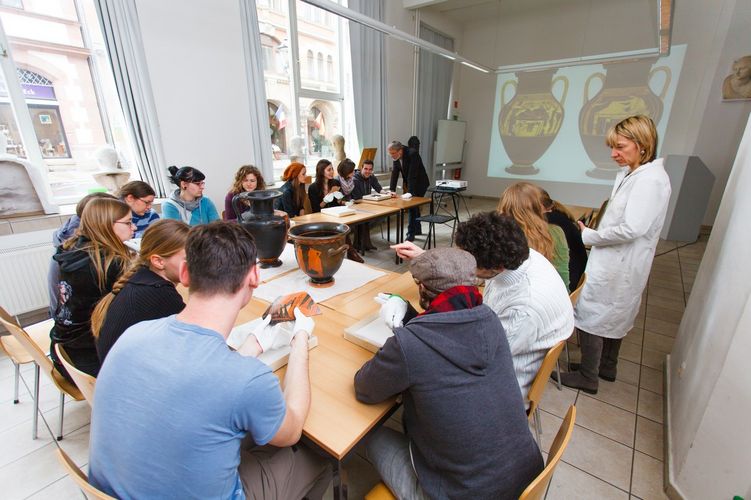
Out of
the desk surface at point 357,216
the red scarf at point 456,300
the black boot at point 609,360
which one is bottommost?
the black boot at point 609,360

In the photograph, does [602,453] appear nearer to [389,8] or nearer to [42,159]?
[42,159]

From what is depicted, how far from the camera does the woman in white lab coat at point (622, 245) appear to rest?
166 centimetres

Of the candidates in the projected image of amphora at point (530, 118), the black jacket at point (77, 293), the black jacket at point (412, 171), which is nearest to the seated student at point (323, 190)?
the black jacket at point (412, 171)

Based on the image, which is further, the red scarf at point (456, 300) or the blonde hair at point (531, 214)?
the blonde hair at point (531, 214)

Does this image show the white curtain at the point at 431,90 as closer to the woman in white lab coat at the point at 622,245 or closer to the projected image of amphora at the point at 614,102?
the projected image of amphora at the point at 614,102

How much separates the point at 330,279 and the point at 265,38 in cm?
364

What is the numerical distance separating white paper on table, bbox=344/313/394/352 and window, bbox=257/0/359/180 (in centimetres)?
346

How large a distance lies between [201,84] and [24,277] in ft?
7.14

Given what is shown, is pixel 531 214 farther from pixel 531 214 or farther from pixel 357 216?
pixel 357 216

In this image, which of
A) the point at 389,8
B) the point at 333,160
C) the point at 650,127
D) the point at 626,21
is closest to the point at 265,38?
the point at 333,160

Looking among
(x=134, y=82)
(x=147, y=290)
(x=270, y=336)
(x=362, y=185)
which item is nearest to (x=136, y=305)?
(x=147, y=290)

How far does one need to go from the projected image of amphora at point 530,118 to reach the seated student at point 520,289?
18.3 feet

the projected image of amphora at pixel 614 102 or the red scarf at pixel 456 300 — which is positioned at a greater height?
the projected image of amphora at pixel 614 102

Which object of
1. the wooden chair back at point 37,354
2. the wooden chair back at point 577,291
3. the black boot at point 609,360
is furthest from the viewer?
the black boot at point 609,360
